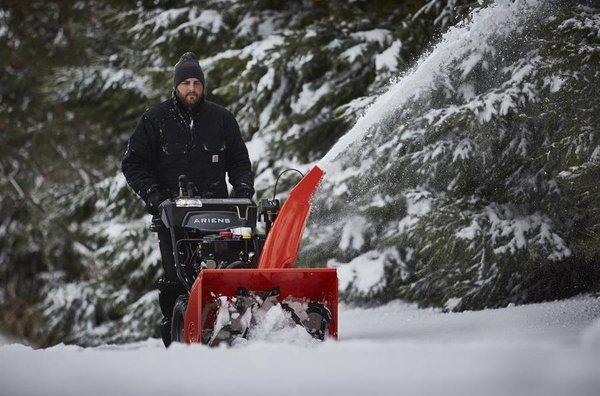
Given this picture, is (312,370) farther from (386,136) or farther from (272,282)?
(386,136)

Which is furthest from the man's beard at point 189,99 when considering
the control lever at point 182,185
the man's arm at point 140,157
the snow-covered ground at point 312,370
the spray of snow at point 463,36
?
the snow-covered ground at point 312,370

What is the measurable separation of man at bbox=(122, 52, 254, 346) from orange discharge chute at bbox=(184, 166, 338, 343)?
0.88 m

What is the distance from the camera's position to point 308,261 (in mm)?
10289

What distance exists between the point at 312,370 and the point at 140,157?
2.54 metres

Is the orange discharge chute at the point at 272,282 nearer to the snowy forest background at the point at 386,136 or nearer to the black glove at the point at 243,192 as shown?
the black glove at the point at 243,192

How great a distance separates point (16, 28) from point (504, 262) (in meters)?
15.4

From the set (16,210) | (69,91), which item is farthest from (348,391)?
(16,210)

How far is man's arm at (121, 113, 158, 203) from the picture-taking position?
5.94 meters

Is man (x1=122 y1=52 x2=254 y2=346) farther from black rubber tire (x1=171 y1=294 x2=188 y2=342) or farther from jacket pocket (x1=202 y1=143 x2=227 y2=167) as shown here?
black rubber tire (x1=171 y1=294 x2=188 y2=342)

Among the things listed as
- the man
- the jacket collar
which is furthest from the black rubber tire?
the jacket collar

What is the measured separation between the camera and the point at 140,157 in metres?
6.03

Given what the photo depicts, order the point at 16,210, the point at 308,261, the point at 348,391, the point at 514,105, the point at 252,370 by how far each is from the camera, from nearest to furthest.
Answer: the point at 348,391 → the point at 252,370 → the point at 514,105 → the point at 308,261 → the point at 16,210

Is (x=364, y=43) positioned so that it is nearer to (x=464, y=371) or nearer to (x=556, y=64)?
(x=556, y=64)

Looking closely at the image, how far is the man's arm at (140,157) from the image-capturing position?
5.94 m
